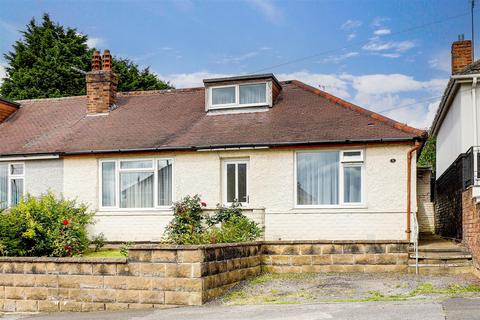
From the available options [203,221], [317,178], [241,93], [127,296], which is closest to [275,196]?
[317,178]

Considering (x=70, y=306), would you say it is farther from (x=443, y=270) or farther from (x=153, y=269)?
(x=443, y=270)

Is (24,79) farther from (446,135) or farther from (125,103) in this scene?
(446,135)

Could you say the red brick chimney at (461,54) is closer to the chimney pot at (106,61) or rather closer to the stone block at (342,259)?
the stone block at (342,259)

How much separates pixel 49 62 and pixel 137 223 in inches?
842

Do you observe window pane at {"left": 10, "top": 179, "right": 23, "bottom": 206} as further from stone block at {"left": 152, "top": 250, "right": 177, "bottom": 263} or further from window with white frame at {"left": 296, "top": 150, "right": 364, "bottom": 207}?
stone block at {"left": 152, "top": 250, "right": 177, "bottom": 263}

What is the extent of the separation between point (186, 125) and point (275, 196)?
3.89m

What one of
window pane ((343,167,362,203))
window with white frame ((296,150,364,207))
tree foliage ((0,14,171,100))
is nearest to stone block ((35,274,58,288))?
window with white frame ((296,150,364,207))

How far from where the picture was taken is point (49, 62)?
3550cm

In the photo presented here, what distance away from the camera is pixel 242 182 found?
16734mm

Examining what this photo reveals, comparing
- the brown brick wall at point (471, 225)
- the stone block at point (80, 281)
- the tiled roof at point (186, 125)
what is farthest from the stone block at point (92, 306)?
the brown brick wall at point (471, 225)

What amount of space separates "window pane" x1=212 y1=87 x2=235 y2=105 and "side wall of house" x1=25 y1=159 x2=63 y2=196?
5.01 m

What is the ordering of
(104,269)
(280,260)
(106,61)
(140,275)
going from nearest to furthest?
1. (140,275)
2. (104,269)
3. (280,260)
4. (106,61)

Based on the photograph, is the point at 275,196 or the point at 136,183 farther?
the point at 136,183

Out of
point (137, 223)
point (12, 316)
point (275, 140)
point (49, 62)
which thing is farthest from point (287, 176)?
point (49, 62)
